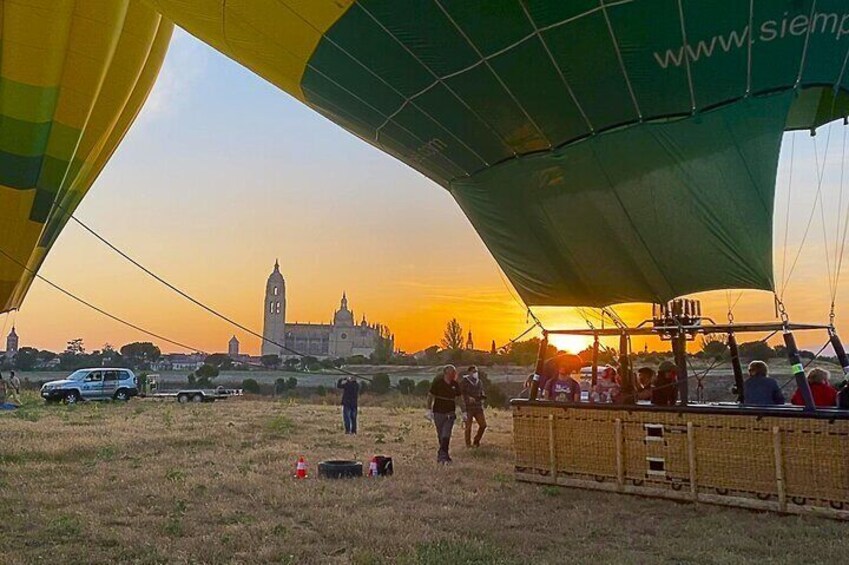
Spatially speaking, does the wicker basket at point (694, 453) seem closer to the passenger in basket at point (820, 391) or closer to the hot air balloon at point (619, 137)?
the hot air balloon at point (619, 137)

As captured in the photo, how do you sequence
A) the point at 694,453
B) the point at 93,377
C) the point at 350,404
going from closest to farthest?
the point at 694,453, the point at 350,404, the point at 93,377

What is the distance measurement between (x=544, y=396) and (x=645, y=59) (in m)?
4.18

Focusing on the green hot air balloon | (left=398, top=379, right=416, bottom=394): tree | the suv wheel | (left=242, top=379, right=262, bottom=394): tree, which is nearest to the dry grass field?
the green hot air balloon

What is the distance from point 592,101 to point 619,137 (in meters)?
0.45

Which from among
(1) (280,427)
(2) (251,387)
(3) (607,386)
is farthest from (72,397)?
(3) (607,386)

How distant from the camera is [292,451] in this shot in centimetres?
1064

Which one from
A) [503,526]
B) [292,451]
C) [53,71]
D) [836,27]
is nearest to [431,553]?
[503,526]

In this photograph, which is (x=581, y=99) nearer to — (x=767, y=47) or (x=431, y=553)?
(x=767, y=47)

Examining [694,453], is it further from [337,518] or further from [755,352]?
[337,518]

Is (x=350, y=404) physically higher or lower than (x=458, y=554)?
higher

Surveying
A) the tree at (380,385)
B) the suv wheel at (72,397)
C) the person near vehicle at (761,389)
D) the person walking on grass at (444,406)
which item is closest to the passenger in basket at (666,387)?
the person near vehicle at (761,389)

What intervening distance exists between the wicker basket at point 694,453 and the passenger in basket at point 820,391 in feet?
2.07

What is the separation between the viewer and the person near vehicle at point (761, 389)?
718 centimetres

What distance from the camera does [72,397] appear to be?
2639 cm
